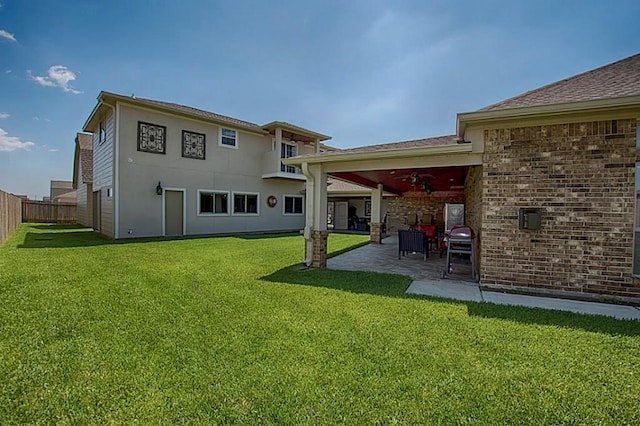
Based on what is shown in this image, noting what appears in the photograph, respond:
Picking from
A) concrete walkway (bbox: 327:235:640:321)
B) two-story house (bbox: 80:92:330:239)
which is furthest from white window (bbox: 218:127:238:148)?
concrete walkway (bbox: 327:235:640:321)

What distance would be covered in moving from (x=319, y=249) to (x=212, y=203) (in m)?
9.34

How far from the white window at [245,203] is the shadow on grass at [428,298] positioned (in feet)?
31.1

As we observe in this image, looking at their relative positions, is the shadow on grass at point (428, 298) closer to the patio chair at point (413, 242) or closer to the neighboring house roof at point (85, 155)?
the patio chair at point (413, 242)

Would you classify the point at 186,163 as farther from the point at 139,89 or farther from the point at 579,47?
the point at 579,47

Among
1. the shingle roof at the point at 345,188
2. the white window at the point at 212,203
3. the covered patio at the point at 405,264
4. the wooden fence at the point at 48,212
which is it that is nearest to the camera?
the covered patio at the point at 405,264

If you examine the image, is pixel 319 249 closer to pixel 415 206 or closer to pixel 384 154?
pixel 384 154

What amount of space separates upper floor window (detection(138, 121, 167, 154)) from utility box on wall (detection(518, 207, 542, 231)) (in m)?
13.4

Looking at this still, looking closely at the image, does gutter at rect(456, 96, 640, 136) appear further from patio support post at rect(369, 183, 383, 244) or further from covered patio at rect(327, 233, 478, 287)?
patio support post at rect(369, 183, 383, 244)

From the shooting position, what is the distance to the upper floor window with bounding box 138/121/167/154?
13.0m

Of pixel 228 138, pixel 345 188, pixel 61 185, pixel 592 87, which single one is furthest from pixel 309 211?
pixel 61 185

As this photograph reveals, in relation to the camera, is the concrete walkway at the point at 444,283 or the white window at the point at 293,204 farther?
the white window at the point at 293,204

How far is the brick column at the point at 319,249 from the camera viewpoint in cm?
784

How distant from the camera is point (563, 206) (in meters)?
5.31

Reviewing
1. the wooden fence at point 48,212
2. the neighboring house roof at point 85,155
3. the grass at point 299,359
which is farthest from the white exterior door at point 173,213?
the wooden fence at point 48,212
